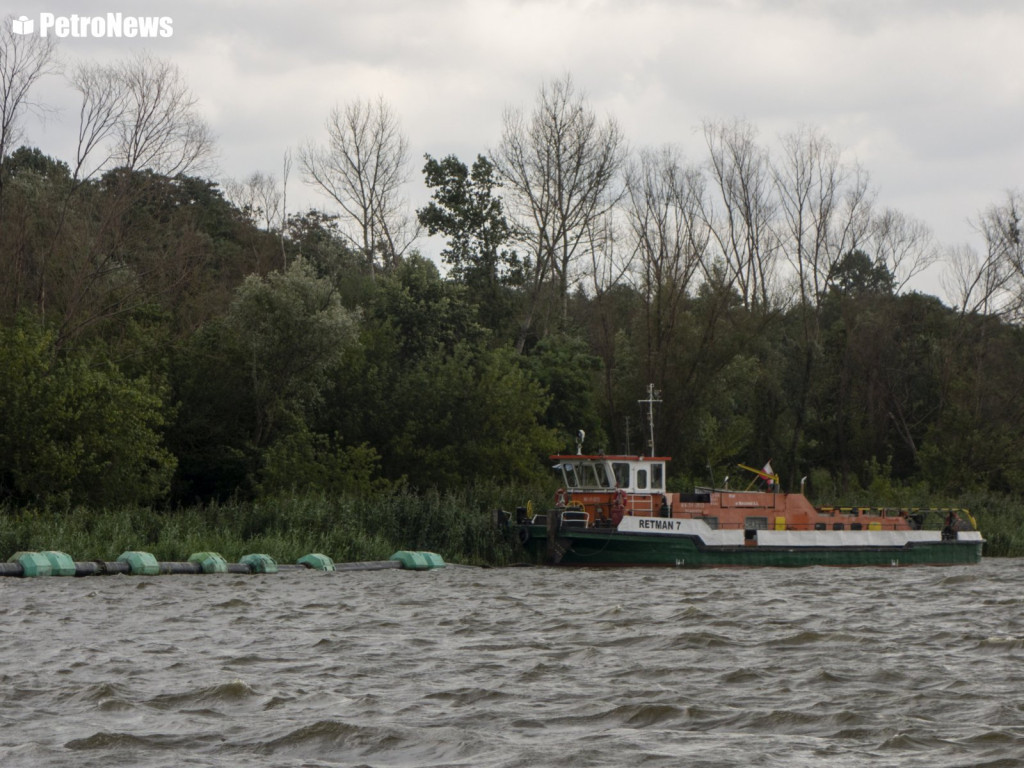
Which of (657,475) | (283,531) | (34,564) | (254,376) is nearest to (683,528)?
(657,475)

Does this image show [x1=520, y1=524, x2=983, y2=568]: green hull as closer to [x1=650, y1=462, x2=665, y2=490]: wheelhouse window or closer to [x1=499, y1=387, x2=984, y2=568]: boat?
[x1=499, y1=387, x2=984, y2=568]: boat

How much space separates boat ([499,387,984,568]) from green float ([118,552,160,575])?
1136cm

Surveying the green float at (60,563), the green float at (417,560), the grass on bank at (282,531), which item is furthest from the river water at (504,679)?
the green float at (417,560)

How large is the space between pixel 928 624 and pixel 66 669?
12.1m

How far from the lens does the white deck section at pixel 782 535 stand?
34.9 metres

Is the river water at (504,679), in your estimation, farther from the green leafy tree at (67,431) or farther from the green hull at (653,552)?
the green leafy tree at (67,431)

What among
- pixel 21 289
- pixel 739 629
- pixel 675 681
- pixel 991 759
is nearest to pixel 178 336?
pixel 21 289

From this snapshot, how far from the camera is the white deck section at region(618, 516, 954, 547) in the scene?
34.9 m

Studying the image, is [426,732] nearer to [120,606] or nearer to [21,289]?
[120,606]

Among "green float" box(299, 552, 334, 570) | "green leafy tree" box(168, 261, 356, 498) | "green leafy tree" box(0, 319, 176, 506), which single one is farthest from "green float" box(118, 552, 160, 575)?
"green leafy tree" box(168, 261, 356, 498)

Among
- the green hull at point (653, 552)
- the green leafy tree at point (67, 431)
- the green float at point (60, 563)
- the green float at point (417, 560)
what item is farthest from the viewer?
the green leafy tree at point (67, 431)

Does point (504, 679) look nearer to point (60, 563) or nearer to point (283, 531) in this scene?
point (60, 563)

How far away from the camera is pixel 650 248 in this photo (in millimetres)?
54906

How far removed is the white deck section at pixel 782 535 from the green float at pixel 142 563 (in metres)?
12.6
